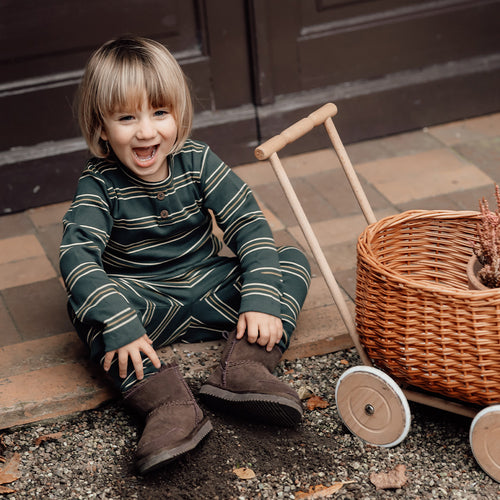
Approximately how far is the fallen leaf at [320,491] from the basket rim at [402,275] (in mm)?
543

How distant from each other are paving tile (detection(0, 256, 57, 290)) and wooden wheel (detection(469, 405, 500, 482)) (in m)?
1.64

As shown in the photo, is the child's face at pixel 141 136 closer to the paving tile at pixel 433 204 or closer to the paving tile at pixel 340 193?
the paving tile at pixel 340 193

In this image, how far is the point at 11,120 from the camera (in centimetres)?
331

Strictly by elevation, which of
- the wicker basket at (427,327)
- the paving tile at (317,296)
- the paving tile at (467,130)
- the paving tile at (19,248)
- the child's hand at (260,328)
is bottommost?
the paving tile at (317,296)

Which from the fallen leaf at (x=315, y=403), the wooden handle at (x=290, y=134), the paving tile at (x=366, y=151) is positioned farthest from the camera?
the paving tile at (x=366, y=151)

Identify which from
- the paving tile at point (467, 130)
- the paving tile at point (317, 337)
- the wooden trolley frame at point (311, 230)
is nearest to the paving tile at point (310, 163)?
the paving tile at point (467, 130)

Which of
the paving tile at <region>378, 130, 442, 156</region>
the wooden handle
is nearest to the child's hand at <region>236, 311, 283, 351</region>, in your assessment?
the wooden handle

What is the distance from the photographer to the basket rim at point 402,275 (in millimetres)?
1863

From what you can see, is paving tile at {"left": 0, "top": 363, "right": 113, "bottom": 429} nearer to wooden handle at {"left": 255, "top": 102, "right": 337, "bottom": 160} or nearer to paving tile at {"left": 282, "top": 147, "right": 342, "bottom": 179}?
wooden handle at {"left": 255, "top": 102, "right": 337, "bottom": 160}

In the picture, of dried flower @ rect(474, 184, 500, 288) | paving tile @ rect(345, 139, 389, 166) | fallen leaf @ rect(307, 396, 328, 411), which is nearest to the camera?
dried flower @ rect(474, 184, 500, 288)

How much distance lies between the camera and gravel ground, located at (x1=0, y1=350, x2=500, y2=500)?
81.0 inches

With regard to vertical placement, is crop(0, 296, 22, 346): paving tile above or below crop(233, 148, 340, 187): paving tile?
below

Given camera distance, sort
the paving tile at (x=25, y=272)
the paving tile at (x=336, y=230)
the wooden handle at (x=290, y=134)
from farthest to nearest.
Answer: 1. the paving tile at (x=336, y=230)
2. the paving tile at (x=25, y=272)
3. the wooden handle at (x=290, y=134)

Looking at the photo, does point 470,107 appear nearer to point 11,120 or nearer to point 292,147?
point 292,147
